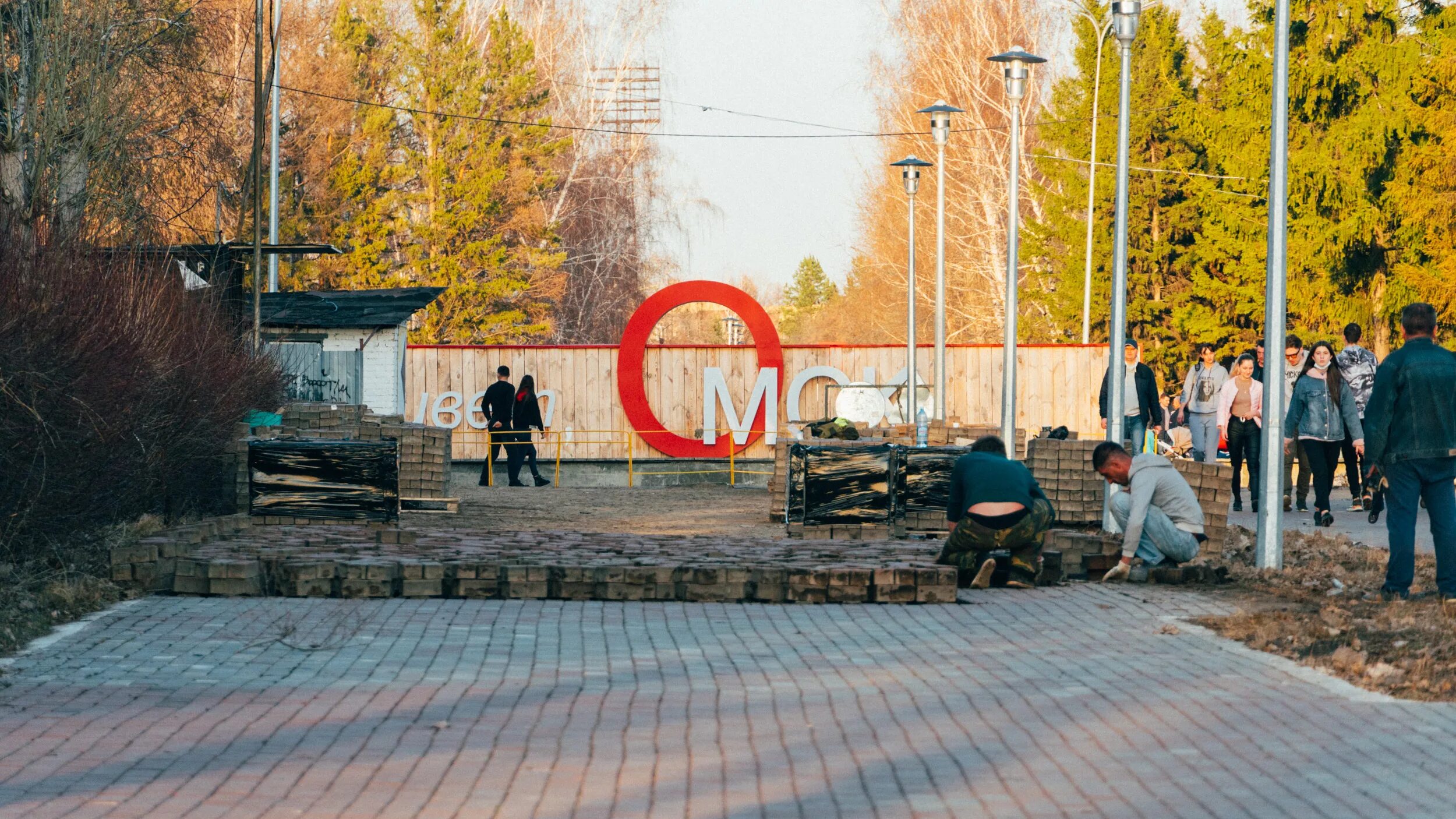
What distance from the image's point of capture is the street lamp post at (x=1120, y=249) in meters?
15.7

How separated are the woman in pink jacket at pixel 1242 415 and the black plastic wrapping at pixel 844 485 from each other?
487 cm

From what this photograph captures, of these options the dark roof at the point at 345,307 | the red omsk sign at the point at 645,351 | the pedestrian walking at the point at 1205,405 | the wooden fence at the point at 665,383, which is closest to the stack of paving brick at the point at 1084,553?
the pedestrian walking at the point at 1205,405

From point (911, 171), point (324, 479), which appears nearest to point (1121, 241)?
point (324, 479)

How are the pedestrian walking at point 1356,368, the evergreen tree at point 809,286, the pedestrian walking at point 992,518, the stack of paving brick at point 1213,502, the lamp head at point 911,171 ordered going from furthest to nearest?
the evergreen tree at point 809,286, the lamp head at point 911,171, the pedestrian walking at point 1356,368, the stack of paving brick at point 1213,502, the pedestrian walking at point 992,518

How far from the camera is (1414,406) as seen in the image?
10.6 metres

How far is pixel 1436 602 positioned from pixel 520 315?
44353 mm

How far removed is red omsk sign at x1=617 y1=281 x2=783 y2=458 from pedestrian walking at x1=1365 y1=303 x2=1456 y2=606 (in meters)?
23.6

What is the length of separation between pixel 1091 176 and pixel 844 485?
36320 mm

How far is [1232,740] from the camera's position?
646cm

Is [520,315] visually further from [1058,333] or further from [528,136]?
[1058,333]

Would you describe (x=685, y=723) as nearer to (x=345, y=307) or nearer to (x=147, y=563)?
(x=147, y=563)

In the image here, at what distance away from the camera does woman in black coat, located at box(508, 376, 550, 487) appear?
2680 cm

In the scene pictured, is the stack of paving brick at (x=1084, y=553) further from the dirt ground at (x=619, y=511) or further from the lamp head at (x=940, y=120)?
the lamp head at (x=940, y=120)

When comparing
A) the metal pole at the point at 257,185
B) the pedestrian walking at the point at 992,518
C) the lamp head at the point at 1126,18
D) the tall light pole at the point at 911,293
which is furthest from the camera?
the tall light pole at the point at 911,293
